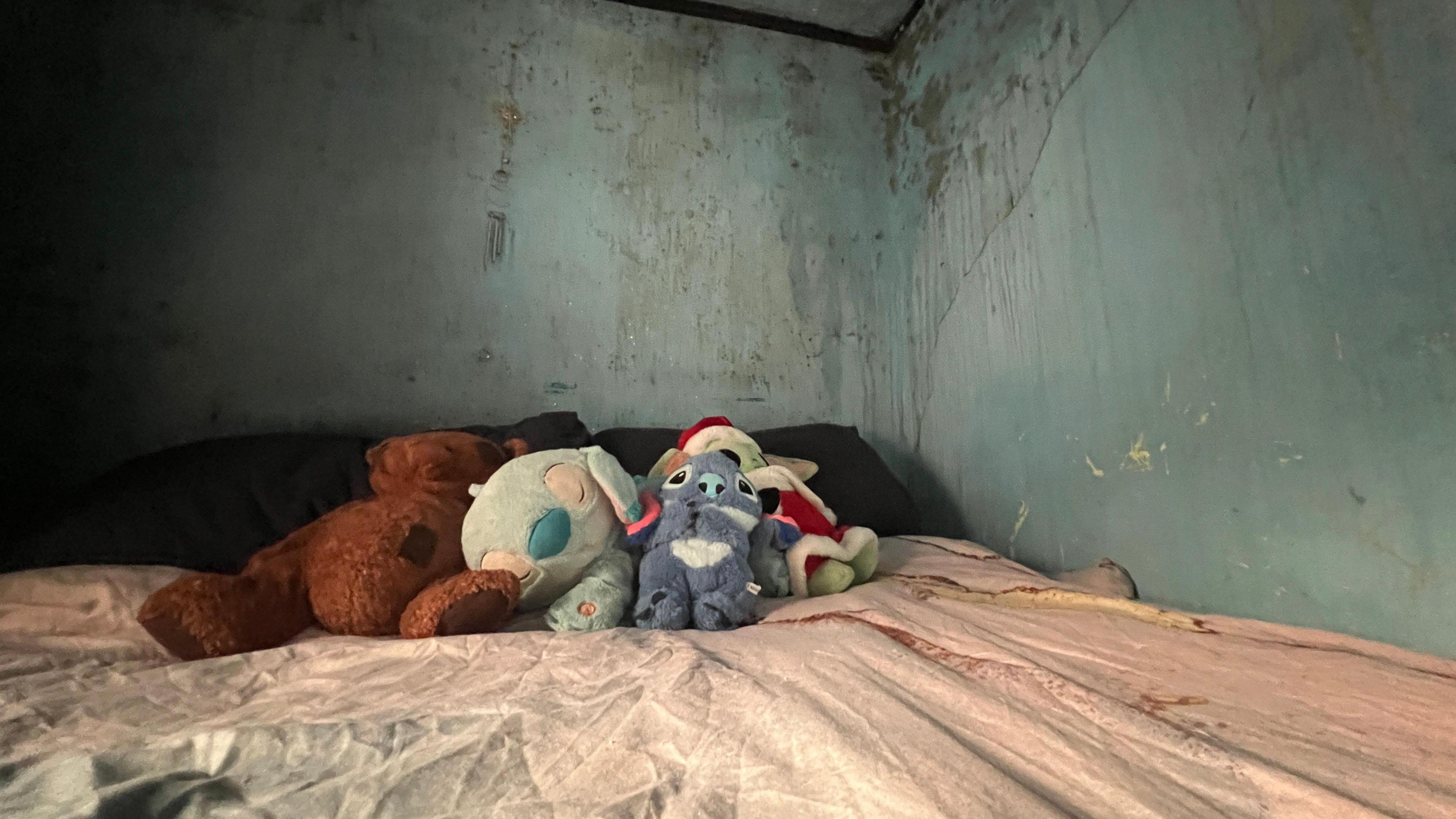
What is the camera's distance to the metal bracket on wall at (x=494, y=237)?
189 cm

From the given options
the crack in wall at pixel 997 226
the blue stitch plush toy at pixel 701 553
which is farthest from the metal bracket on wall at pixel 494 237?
the crack in wall at pixel 997 226

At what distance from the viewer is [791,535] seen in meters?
1.12

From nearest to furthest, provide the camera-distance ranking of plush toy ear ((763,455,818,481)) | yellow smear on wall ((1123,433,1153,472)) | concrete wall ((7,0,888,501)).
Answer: yellow smear on wall ((1123,433,1153,472)) → plush toy ear ((763,455,818,481)) → concrete wall ((7,0,888,501))

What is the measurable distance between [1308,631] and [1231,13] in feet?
3.19

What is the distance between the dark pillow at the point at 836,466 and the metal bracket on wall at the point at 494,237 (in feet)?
2.13

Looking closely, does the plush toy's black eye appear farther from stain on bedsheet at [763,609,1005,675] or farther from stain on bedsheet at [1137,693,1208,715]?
stain on bedsheet at [1137,693,1208,715]

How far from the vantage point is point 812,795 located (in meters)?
0.43

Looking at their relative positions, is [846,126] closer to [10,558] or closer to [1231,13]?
[1231,13]

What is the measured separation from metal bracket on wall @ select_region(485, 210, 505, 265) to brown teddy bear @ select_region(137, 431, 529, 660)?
36.2 inches

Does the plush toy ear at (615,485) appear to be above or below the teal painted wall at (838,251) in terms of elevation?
below

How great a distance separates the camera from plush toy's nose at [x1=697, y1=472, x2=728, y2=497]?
1.02 m

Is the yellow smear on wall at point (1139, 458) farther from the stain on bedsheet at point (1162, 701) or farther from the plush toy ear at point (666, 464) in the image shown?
the plush toy ear at point (666, 464)

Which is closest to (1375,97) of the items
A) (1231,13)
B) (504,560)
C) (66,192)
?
(1231,13)

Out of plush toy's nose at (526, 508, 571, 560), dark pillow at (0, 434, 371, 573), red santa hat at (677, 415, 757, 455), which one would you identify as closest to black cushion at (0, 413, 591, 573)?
dark pillow at (0, 434, 371, 573)
